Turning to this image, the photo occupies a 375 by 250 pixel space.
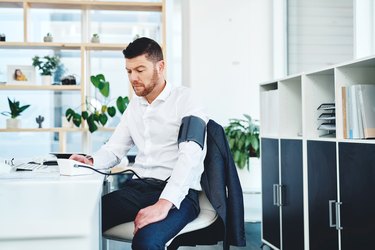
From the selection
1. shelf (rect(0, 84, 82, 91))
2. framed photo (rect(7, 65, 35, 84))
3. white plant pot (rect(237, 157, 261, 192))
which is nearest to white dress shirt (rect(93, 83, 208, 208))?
white plant pot (rect(237, 157, 261, 192))

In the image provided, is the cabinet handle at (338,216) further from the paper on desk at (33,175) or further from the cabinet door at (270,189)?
the paper on desk at (33,175)

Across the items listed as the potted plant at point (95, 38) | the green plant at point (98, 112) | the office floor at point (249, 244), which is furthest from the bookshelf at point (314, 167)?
the potted plant at point (95, 38)

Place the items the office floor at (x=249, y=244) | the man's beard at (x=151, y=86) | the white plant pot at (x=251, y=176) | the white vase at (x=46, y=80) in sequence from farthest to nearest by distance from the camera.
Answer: the white vase at (x=46, y=80), the white plant pot at (x=251, y=176), the office floor at (x=249, y=244), the man's beard at (x=151, y=86)

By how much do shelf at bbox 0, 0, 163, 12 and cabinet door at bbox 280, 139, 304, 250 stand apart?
264 centimetres

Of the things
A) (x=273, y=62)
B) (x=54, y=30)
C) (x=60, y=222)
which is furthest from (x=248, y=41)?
(x=60, y=222)

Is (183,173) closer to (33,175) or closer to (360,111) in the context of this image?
(33,175)

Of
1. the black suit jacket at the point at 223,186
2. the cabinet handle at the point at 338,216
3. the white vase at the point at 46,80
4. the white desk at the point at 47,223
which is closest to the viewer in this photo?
the white desk at the point at 47,223

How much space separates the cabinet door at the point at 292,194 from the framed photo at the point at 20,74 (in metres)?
3.00

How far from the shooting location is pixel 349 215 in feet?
6.98

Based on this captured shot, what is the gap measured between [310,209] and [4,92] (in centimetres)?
370

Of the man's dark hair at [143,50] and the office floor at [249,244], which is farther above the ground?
the man's dark hair at [143,50]

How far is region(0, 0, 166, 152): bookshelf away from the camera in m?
4.87

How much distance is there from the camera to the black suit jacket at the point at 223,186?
6.16 ft

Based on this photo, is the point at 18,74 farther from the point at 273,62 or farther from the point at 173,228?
the point at 173,228
